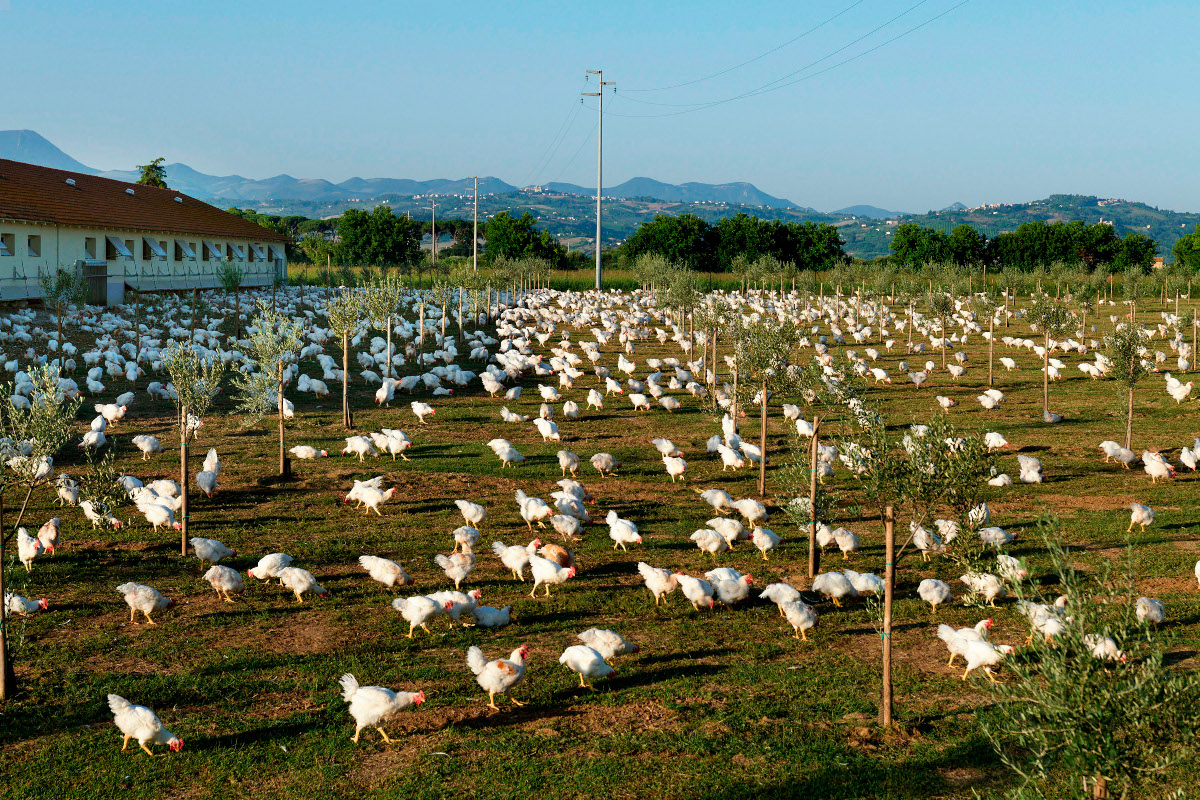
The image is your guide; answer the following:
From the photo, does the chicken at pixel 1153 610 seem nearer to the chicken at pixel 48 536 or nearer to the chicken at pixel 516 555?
the chicken at pixel 516 555

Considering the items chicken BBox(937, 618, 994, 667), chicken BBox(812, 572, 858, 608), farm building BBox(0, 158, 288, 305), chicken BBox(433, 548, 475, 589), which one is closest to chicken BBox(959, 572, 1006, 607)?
chicken BBox(937, 618, 994, 667)

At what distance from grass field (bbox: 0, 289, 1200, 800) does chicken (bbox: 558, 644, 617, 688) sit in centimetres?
20

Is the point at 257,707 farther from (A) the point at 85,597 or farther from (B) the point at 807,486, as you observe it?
(B) the point at 807,486

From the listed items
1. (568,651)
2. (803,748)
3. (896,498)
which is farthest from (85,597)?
(896,498)

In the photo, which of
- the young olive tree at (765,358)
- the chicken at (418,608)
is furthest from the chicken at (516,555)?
the young olive tree at (765,358)

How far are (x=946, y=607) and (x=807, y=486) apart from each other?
11.4ft

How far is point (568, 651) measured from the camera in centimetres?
1085

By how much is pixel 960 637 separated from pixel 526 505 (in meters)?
8.42

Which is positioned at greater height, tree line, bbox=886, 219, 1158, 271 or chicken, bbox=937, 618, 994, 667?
tree line, bbox=886, 219, 1158, 271

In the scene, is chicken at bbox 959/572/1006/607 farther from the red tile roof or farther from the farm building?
the red tile roof

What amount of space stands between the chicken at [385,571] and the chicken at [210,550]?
2.65m

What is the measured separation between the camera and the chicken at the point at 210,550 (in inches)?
569

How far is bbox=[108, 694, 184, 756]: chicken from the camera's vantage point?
8.99 meters

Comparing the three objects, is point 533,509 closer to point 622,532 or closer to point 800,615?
point 622,532
